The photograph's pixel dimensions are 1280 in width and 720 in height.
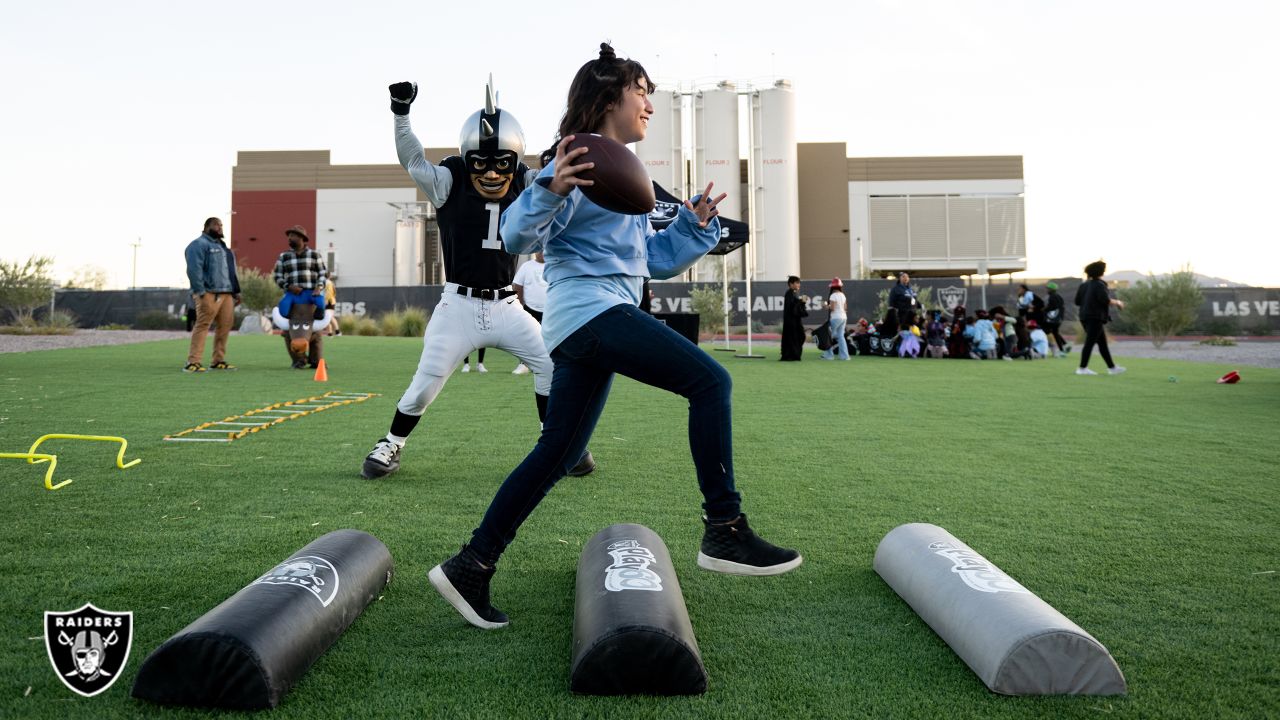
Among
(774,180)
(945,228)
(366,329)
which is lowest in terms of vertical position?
(366,329)

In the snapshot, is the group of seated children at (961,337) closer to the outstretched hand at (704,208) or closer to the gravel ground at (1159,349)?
the gravel ground at (1159,349)

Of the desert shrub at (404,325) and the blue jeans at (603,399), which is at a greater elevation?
the desert shrub at (404,325)

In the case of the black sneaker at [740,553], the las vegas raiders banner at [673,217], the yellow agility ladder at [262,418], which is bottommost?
the black sneaker at [740,553]

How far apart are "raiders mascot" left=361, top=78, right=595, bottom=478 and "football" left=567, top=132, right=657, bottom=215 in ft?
7.72

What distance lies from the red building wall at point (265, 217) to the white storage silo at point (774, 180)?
2753cm

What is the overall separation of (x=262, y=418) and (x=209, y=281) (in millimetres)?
5517

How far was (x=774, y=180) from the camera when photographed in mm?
45188

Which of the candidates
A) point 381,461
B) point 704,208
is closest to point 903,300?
point 381,461

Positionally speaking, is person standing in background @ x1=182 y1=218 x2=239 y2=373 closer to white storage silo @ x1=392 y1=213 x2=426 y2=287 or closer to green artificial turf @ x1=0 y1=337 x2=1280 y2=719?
green artificial turf @ x1=0 y1=337 x2=1280 y2=719

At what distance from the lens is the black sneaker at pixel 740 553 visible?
9.05 ft

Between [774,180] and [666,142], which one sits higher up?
[666,142]

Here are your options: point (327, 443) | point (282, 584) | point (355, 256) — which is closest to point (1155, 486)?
point (282, 584)

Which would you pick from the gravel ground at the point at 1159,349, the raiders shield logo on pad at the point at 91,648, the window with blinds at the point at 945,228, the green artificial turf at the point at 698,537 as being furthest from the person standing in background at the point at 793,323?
the window with blinds at the point at 945,228

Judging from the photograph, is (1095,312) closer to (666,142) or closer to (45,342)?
(45,342)
